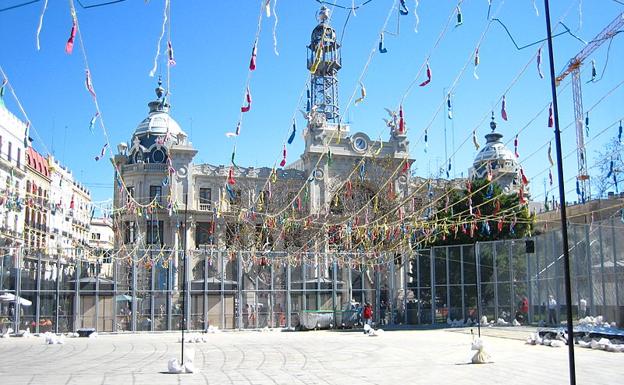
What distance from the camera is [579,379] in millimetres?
13844

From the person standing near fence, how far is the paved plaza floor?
534 cm

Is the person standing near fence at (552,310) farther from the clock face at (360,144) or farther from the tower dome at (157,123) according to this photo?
the tower dome at (157,123)

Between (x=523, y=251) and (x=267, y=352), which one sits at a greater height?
(x=523, y=251)

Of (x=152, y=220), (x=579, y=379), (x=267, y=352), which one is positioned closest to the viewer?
(x=579, y=379)

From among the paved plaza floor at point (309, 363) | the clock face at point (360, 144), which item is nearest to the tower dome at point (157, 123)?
the clock face at point (360, 144)

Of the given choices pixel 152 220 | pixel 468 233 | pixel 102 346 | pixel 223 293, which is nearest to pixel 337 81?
pixel 152 220

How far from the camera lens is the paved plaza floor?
14211 millimetres

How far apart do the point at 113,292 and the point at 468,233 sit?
76.1ft

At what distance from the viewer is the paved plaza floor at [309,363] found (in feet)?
46.6

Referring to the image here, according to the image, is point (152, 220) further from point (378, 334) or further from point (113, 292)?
Result: point (378, 334)

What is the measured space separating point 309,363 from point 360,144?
45658 millimetres

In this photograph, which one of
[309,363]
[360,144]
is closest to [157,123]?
[360,144]

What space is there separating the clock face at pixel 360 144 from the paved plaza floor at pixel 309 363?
36939 millimetres

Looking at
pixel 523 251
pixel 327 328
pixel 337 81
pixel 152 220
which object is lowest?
pixel 327 328
